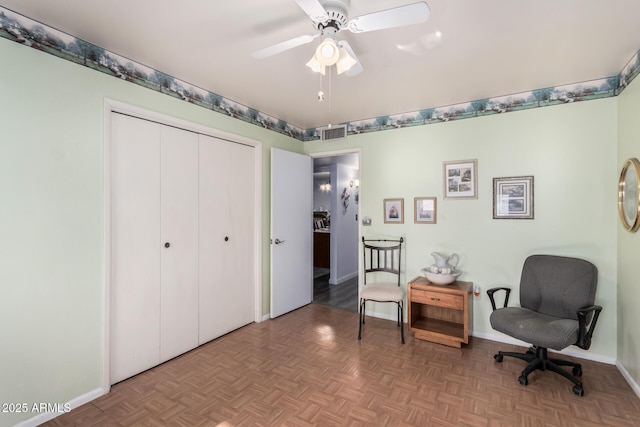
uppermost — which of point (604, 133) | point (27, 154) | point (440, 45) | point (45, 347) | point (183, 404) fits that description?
point (440, 45)

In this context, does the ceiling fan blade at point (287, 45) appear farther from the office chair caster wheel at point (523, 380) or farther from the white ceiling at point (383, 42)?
the office chair caster wheel at point (523, 380)

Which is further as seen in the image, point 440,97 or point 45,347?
point 440,97

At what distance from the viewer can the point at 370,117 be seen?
3869 mm

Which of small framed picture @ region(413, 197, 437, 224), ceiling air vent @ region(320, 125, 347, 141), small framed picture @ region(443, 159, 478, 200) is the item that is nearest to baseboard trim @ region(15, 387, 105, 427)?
small framed picture @ region(413, 197, 437, 224)

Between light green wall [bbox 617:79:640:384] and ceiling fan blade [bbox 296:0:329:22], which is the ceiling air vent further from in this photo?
light green wall [bbox 617:79:640:384]


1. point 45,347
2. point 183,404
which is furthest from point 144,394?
point 45,347

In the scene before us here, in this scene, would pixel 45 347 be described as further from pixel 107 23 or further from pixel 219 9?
pixel 219 9

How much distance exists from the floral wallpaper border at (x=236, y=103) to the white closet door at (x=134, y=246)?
40 centimetres

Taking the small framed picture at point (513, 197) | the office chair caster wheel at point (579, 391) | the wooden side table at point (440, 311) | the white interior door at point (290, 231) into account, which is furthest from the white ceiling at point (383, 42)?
the office chair caster wheel at point (579, 391)

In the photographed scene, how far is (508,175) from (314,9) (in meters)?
2.65

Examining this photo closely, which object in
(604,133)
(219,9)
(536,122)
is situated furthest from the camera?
(536,122)

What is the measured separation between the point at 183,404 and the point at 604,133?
4.19 meters

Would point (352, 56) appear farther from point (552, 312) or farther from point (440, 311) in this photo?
point (440, 311)

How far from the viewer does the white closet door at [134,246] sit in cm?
238
